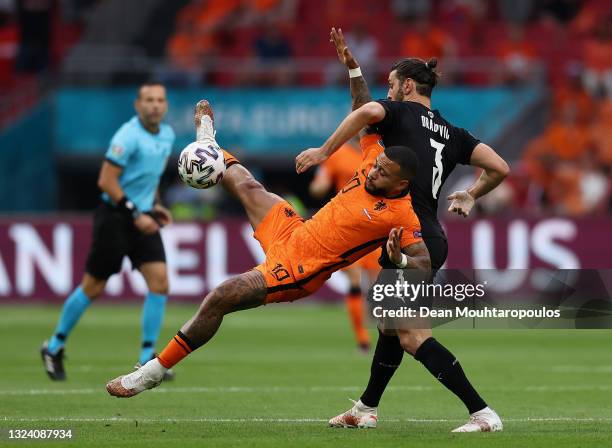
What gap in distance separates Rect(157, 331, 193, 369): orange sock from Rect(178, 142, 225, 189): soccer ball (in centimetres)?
108

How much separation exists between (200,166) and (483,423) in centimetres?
255

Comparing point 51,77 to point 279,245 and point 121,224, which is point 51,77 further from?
point 279,245

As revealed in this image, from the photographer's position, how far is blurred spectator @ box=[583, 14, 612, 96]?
2525 cm

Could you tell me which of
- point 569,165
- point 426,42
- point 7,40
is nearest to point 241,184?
point 569,165

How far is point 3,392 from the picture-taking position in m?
11.5

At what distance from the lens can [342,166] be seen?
16.2m

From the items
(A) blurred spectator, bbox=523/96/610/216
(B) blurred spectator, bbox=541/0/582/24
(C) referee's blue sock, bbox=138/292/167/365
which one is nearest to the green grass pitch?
(C) referee's blue sock, bbox=138/292/167/365

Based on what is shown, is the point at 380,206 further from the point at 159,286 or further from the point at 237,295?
the point at 159,286

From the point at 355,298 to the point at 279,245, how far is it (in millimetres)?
6860

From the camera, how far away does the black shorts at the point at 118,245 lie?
13078 millimetres

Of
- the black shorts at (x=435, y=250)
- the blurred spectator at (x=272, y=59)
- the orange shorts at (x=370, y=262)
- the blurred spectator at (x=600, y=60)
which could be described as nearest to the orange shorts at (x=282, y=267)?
the black shorts at (x=435, y=250)

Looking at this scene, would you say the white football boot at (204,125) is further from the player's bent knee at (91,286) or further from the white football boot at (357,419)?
the player's bent knee at (91,286)

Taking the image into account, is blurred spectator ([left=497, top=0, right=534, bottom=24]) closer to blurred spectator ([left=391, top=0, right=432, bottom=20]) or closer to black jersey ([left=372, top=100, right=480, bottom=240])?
blurred spectator ([left=391, top=0, right=432, bottom=20])

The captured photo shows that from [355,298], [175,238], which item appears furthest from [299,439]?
[175,238]
